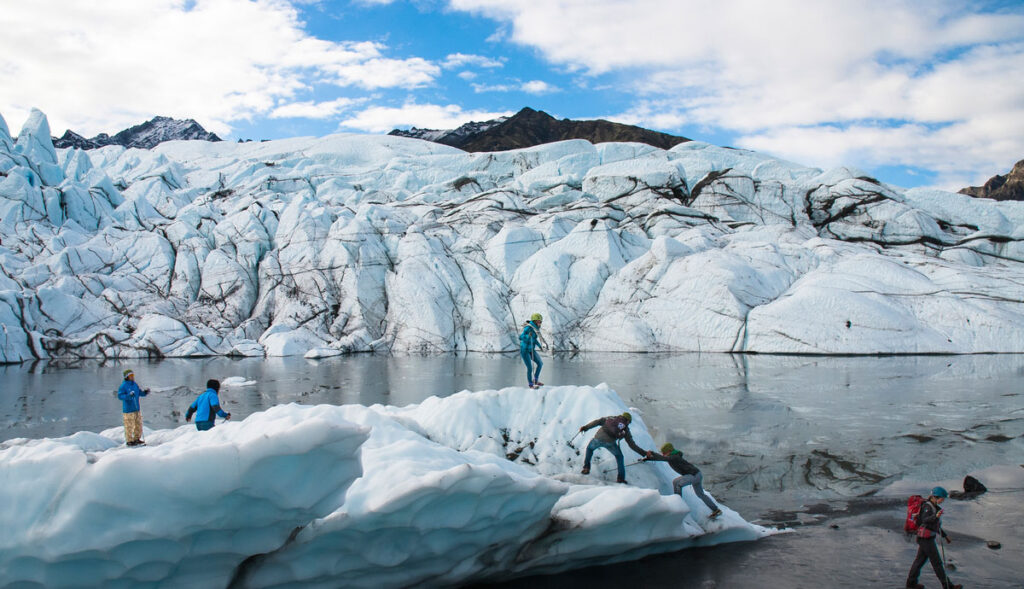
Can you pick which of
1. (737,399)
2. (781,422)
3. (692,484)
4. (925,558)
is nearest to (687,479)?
(692,484)

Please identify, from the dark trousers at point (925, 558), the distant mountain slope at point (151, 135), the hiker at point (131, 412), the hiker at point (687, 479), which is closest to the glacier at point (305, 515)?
the hiker at point (687, 479)

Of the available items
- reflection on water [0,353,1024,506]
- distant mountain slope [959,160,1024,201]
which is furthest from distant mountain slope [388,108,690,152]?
reflection on water [0,353,1024,506]

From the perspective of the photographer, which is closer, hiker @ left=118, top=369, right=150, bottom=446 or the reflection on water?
hiker @ left=118, top=369, right=150, bottom=446

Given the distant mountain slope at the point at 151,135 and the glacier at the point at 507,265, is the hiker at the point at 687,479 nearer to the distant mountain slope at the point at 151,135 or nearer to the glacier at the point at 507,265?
the glacier at the point at 507,265

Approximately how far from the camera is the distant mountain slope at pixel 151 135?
219ft

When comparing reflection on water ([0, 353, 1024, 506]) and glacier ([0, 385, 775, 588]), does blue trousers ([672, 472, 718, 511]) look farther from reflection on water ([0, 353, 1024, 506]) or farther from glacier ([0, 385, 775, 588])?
reflection on water ([0, 353, 1024, 506])

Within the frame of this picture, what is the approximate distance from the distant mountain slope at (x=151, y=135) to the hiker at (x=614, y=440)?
232ft

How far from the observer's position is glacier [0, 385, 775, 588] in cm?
358

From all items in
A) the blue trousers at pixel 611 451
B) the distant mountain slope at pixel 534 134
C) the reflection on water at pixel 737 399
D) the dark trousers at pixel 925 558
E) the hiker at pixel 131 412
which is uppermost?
the distant mountain slope at pixel 534 134

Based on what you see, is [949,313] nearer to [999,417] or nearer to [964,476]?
[999,417]

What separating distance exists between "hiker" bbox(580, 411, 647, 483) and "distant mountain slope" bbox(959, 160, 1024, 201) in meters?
67.1

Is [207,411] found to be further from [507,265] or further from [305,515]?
[507,265]

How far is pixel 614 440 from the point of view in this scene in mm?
7086

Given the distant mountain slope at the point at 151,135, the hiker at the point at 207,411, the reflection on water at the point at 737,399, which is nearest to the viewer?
the hiker at the point at 207,411
